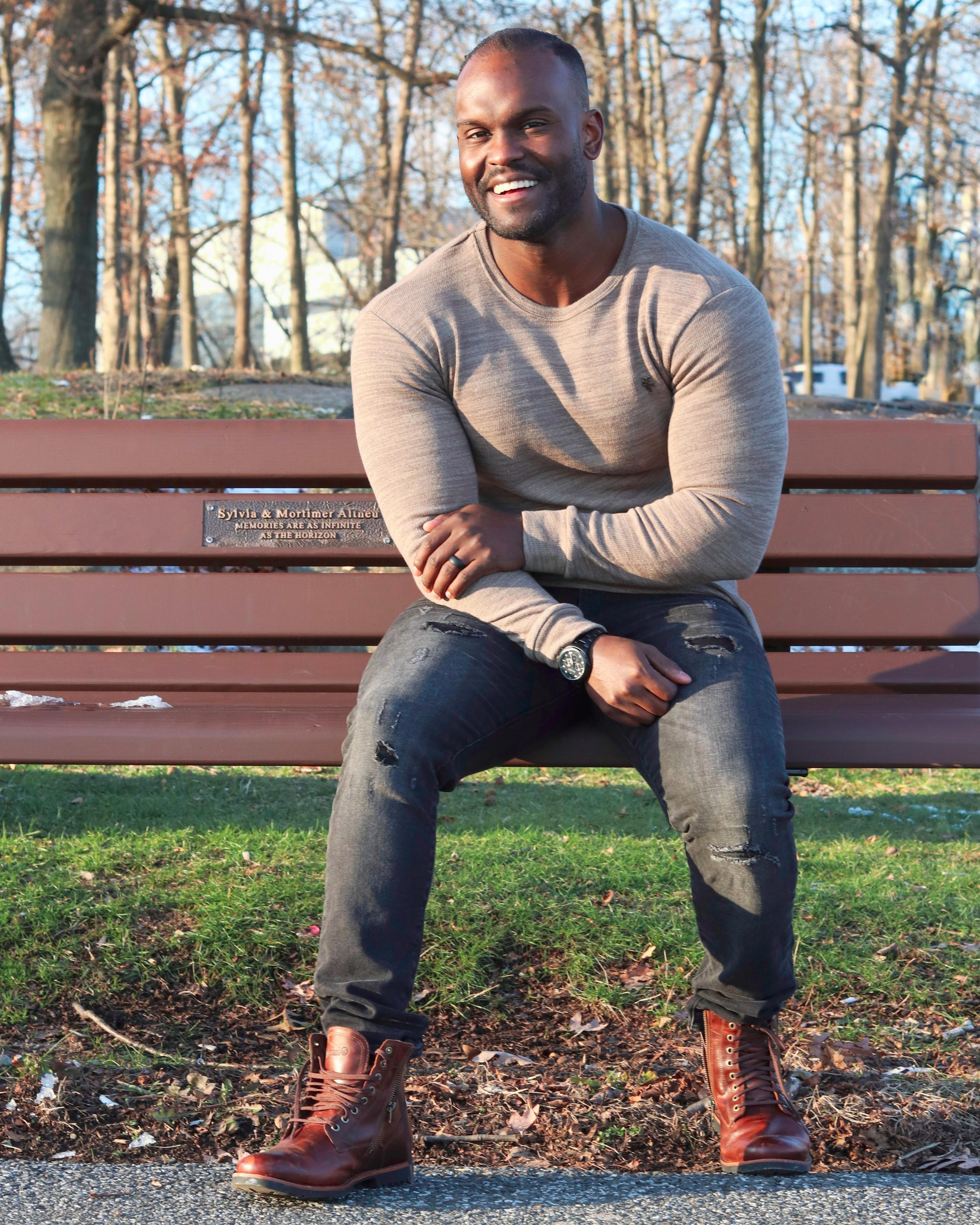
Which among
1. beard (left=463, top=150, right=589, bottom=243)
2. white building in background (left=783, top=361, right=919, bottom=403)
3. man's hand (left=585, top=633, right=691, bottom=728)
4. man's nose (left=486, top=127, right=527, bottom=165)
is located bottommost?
man's hand (left=585, top=633, right=691, bottom=728)

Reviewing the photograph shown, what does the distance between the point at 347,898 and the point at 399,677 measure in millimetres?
452

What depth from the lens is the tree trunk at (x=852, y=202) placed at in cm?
2069

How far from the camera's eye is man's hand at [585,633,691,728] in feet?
7.93

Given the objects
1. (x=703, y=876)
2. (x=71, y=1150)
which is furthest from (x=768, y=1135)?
(x=71, y=1150)

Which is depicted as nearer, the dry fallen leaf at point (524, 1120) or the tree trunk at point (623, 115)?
the dry fallen leaf at point (524, 1120)

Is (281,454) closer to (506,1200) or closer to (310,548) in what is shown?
(310,548)

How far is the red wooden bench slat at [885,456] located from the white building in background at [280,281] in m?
20.5

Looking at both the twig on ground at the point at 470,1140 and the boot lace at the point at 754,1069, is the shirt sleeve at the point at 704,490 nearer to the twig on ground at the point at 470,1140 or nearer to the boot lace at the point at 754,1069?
the boot lace at the point at 754,1069

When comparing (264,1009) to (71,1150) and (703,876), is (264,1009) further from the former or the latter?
(703,876)

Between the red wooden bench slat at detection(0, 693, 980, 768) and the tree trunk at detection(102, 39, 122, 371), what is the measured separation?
35.7 feet

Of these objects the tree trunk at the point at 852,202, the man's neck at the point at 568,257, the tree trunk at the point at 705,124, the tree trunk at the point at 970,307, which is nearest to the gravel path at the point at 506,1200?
the man's neck at the point at 568,257

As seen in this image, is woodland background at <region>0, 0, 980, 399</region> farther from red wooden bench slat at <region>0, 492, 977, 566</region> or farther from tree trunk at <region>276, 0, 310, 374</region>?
red wooden bench slat at <region>0, 492, 977, 566</region>

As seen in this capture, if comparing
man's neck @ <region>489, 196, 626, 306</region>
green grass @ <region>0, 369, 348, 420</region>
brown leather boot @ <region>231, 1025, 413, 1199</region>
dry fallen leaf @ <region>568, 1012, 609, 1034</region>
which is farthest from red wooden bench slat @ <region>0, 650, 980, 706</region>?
green grass @ <region>0, 369, 348, 420</region>

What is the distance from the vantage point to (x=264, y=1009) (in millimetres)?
3004
